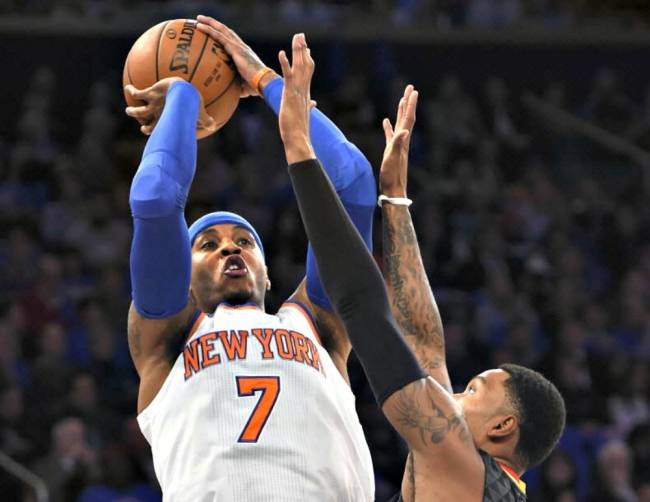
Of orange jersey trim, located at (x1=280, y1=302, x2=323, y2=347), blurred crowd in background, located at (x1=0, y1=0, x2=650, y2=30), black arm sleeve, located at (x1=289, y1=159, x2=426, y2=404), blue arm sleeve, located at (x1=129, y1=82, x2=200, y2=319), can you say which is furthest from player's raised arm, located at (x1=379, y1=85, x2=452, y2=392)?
blurred crowd in background, located at (x1=0, y1=0, x2=650, y2=30)

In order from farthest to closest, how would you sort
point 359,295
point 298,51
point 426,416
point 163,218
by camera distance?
point 163,218
point 298,51
point 426,416
point 359,295

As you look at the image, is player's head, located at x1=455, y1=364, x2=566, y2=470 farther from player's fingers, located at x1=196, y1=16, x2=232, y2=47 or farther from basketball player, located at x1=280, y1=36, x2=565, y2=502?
player's fingers, located at x1=196, y1=16, x2=232, y2=47

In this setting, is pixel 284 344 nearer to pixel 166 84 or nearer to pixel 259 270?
pixel 259 270

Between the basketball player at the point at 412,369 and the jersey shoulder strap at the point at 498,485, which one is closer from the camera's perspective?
the basketball player at the point at 412,369

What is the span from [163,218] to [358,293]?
2.46 ft

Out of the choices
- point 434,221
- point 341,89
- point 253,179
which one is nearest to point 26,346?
point 253,179

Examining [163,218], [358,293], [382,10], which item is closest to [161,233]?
[163,218]

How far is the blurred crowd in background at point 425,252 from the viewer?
7172 mm

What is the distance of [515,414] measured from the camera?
3.25m

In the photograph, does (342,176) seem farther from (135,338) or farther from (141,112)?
(135,338)

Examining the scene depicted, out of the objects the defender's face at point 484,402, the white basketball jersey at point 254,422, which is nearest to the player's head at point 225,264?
the white basketball jersey at point 254,422

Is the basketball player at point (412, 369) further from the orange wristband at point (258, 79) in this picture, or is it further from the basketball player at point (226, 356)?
the orange wristband at point (258, 79)

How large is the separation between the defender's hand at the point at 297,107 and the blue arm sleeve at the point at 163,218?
1.55 ft

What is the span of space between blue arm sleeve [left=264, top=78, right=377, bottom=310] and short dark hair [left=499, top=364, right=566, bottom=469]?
0.57 m
